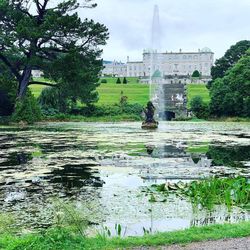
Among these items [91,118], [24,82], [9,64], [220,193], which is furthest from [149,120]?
[220,193]

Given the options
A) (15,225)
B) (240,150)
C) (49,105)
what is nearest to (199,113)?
(49,105)

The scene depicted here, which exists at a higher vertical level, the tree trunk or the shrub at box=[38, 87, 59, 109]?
the tree trunk

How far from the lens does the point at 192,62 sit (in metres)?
172

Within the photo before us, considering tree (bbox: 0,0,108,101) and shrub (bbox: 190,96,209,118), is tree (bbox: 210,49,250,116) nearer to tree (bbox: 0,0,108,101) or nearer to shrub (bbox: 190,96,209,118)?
shrub (bbox: 190,96,209,118)

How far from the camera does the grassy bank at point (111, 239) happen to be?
6941 mm

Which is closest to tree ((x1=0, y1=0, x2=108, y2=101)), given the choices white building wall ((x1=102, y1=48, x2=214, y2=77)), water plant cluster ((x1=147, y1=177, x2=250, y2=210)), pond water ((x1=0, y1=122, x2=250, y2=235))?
pond water ((x1=0, y1=122, x2=250, y2=235))

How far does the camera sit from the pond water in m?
9.63

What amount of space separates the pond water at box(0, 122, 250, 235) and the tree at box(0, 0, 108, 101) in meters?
19.5

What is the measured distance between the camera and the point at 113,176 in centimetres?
1446

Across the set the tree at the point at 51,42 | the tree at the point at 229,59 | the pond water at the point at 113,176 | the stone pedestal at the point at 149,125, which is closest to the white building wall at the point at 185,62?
the tree at the point at 229,59

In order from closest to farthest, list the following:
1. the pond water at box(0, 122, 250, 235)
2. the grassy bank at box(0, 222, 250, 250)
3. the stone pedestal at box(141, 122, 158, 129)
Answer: the grassy bank at box(0, 222, 250, 250), the pond water at box(0, 122, 250, 235), the stone pedestal at box(141, 122, 158, 129)

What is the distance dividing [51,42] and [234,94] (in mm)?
20296

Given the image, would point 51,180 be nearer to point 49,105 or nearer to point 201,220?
point 201,220

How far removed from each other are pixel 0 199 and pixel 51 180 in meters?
2.52
